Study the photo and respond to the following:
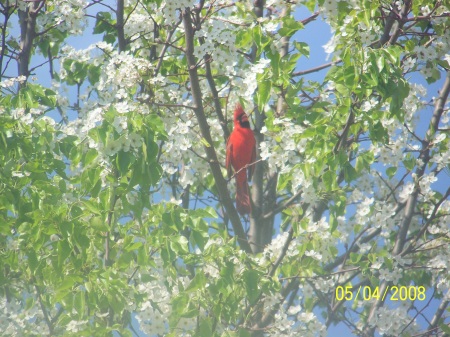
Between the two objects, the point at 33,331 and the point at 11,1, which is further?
the point at 11,1

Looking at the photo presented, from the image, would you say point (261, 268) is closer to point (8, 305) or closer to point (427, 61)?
point (427, 61)

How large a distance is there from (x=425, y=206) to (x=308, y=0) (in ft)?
9.06

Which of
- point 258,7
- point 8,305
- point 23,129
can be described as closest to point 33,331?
point 8,305

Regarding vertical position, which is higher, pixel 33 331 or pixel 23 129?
pixel 23 129

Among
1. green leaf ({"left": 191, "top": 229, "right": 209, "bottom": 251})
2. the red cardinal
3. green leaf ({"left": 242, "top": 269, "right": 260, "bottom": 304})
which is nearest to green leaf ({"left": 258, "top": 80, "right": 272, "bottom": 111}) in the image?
green leaf ({"left": 191, "top": 229, "right": 209, "bottom": 251})

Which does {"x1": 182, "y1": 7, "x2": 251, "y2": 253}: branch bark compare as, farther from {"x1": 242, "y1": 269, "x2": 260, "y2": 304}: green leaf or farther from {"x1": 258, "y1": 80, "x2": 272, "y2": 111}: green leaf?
{"x1": 242, "y1": 269, "x2": 260, "y2": 304}: green leaf

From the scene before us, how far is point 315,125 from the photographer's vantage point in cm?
410

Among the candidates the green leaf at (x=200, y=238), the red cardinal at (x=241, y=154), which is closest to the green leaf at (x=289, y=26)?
the green leaf at (x=200, y=238)

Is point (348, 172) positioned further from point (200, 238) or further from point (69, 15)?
point (69, 15)

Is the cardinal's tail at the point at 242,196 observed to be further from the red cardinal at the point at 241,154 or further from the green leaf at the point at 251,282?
the green leaf at the point at 251,282

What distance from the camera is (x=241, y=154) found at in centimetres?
619
